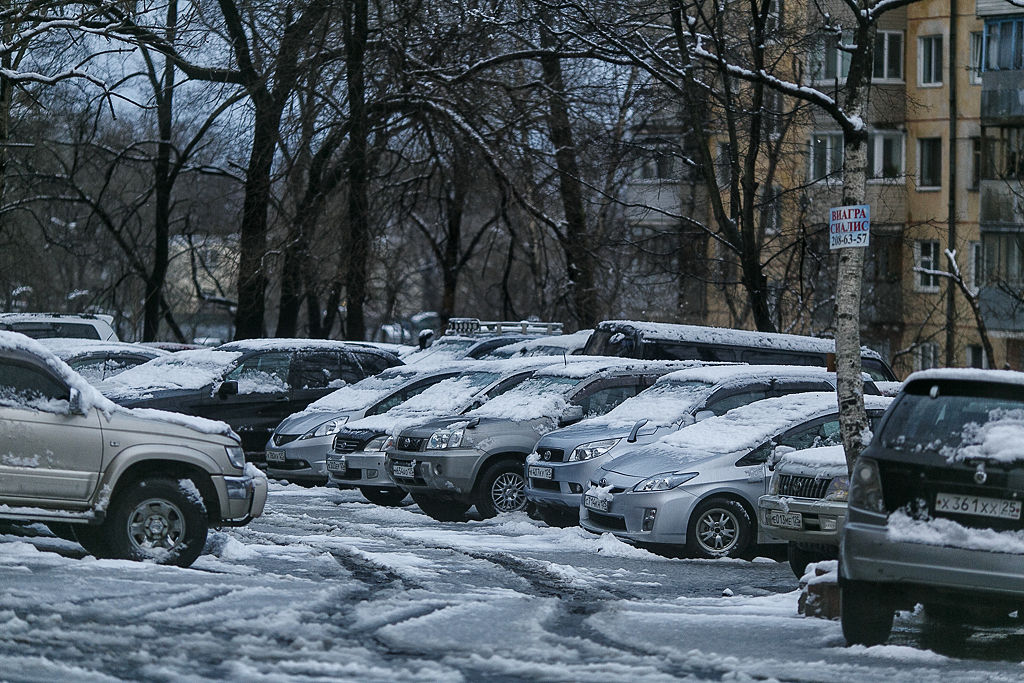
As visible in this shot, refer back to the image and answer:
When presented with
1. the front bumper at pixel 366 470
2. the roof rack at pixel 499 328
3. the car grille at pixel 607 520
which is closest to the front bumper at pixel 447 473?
the front bumper at pixel 366 470

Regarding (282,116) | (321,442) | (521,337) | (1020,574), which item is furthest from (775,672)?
(282,116)

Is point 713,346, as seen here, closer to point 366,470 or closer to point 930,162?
point 366,470

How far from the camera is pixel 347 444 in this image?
656 inches

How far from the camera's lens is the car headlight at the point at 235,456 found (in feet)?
36.1

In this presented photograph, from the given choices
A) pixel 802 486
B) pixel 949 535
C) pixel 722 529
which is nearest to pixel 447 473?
pixel 722 529

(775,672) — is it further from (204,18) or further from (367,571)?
(204,18)

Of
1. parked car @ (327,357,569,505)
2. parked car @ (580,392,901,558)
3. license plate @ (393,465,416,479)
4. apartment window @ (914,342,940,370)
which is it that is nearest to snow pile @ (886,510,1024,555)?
parked car @ (580,392,901,558)

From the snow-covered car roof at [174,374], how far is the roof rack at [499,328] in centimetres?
650

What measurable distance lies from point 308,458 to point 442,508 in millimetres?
2949

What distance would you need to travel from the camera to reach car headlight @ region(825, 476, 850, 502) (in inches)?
398

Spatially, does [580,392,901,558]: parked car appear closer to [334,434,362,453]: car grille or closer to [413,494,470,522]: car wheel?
[413,494,470,522]: car wheel

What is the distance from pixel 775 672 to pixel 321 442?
1089cm

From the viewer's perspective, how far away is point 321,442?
17594mm

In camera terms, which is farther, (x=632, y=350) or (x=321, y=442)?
(x=632, y=350)
